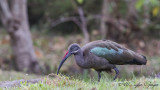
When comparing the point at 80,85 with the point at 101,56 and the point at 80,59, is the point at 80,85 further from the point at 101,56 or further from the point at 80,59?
the point at 101,56

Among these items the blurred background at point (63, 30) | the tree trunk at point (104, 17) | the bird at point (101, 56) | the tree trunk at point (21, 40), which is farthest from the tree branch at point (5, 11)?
the bird at point (101, 56)

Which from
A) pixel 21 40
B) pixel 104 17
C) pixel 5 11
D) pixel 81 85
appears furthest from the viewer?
pixel 104 17

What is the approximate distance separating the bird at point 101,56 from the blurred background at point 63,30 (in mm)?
3716

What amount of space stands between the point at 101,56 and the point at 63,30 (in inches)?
562

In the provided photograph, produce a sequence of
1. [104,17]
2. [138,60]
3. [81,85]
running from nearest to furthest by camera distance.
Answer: [81,85] < [138,60] < [104,17]

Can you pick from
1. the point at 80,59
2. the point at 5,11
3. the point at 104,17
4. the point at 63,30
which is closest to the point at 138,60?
the point at 80,59

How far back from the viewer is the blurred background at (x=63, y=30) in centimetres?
1395

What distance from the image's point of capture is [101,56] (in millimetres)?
6863

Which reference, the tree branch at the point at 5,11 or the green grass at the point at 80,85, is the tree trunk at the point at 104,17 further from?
the green grass at the point at 80,85

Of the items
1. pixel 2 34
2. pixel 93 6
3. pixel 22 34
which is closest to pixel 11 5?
pixel 22 34

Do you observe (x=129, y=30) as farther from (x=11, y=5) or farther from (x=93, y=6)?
(x=11, y=5)

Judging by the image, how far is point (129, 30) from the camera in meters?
17.8

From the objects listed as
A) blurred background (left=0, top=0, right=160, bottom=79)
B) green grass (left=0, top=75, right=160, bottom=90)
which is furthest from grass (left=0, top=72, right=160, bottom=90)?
blurred background (left=0, top=0, right=160, bottom=79)

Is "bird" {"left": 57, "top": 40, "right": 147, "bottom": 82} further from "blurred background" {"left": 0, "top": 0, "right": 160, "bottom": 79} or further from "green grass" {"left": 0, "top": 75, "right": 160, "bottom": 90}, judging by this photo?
"blurred background" {"left": 0, "top": 0, "right": 160, "bottom": 79}
